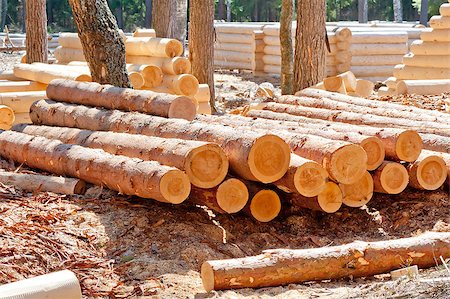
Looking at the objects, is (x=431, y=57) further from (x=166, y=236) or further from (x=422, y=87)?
(x=166, y=236)

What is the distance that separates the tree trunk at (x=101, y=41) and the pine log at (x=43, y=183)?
7.80ft

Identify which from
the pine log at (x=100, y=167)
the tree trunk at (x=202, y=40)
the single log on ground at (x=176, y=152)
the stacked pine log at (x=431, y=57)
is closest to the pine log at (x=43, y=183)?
the pine log at (x=100, y=167)

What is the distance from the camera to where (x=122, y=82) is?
1050 cm

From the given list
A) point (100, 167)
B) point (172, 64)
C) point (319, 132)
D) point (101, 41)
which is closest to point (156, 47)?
point (172, 64)

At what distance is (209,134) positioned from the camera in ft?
25.2

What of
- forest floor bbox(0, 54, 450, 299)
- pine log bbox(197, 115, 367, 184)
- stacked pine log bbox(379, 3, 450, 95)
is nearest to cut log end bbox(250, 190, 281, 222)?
forest floor bbox(0, 54, 450, 299)

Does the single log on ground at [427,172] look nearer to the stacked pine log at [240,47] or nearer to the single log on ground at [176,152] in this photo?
the single log on ground at [176,152]

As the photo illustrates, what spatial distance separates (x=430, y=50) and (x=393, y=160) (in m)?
8.84

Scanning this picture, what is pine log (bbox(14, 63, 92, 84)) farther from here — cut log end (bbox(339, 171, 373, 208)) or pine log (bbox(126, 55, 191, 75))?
cut log end (bbox(339, 171, 373, 208))

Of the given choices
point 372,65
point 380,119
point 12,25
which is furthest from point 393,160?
point 12,25

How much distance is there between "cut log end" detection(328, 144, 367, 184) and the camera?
7465 millimetres

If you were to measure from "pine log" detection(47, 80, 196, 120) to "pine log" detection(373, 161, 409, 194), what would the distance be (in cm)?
207

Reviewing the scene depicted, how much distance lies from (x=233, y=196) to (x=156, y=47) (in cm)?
A: 718

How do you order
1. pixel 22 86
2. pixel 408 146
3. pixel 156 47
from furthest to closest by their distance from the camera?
1. pixel 156 47
2. pixel 22 86
3. pixel 408 146
